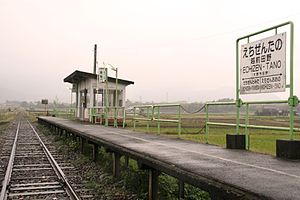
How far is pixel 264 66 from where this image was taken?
718cm

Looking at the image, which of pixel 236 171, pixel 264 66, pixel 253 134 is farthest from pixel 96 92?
pixel 236 171

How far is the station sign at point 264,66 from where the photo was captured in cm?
673

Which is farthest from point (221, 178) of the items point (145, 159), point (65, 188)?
point (65, 188)

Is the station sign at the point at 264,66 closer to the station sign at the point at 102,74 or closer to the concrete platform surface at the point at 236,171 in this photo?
the concrete platform surface at the point at 236,171

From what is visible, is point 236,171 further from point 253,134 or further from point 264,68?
point 253,134

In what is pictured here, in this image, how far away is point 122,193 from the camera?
7.65 metres

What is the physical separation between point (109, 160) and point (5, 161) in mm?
3788

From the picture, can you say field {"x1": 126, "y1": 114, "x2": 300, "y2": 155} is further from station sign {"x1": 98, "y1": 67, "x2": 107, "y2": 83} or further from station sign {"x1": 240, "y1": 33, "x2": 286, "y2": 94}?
station sign {"x1": 98, "y1": 67, "x2": 107, "y2": 83}

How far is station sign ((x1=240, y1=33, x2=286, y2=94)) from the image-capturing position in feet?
22.1

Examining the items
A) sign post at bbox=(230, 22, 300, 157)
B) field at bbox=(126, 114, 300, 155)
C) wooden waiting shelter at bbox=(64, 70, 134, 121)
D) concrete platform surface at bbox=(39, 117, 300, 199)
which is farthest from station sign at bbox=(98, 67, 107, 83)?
concrete platform surface at bbox=(39, 117, 300, 199)

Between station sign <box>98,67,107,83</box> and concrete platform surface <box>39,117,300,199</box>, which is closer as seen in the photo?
Answer: concrete platform surface <box>39,117,300,199</box>

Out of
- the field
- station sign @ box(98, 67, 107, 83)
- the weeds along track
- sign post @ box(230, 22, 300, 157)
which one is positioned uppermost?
station sign @ box(98, 67, 107, 83)

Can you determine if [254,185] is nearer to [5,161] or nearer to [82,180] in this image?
[82,180]

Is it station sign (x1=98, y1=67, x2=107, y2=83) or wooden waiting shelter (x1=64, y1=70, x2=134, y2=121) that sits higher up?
station sign (x1=98, y1=67, x2=107, y2=83)
